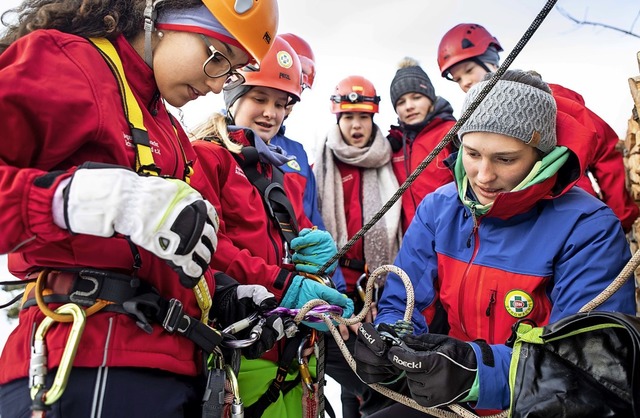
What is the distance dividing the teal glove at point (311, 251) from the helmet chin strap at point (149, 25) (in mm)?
1095

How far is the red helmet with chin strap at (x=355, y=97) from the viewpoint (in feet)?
13.7

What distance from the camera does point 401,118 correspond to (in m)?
4.15

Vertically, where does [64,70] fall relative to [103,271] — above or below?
above

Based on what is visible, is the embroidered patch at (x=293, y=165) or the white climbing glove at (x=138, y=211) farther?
the embroidered patch at (x=293, y=165)

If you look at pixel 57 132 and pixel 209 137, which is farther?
pixel 209 137

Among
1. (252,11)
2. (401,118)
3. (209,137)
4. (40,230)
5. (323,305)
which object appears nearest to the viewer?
(40,230)

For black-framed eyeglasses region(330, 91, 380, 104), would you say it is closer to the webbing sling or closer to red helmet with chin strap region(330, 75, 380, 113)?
red helmet with chin strap region(330, 75, 380, 113)

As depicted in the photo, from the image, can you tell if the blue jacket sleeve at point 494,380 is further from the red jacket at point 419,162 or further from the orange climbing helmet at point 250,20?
the red jacket at point 419,162

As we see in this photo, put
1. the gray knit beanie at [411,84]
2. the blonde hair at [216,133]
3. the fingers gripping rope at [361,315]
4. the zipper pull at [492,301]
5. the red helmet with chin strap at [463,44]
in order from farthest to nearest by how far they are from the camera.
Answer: the red helmet with chin strap at [463,44] < the gray knit beanie at [411,84] < the blonde hair at [216,133] < the zipper pull at [492,301] < the fingers gripping rope at [361,315]

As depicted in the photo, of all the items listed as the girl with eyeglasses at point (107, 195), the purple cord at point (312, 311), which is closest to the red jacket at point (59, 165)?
the girl with eyeglasses at point (107, 195)

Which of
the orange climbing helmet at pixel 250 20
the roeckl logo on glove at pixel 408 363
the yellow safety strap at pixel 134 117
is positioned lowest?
the roeckl logo on glove at pixel 408 363

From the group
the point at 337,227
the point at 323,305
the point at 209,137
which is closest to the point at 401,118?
the point at 337,227

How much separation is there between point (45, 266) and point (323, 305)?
105cm

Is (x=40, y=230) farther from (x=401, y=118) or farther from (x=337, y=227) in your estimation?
(x=401, y=118)
